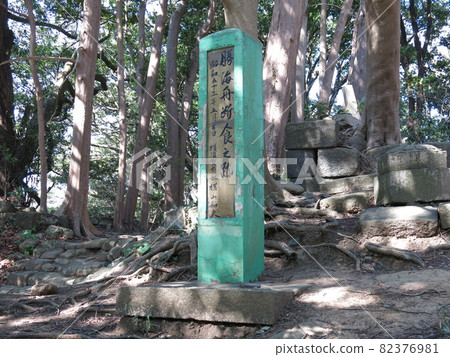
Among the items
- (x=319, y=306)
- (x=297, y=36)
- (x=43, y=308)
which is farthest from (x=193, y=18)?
(x=319, y=306)

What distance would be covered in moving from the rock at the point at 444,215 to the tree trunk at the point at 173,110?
8844 millimetres

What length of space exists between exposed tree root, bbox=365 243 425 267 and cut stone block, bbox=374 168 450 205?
3.26 ft

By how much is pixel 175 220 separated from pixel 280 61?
3.32 m

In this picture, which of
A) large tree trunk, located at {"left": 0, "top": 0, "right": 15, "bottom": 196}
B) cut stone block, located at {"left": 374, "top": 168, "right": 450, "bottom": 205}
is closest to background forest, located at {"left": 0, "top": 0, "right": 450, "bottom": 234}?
large tree trunk, located at {"left": 0, "top": 0, "right": 15, "bottom": 196}

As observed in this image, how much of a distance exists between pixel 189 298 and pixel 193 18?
12.4 m

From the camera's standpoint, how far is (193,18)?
14.0m

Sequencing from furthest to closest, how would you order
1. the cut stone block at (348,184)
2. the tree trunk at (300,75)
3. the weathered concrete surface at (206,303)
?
the tree trunk at (300,75)
the cut stone block at (348,184)
the weathered concrete surface at (206,303)

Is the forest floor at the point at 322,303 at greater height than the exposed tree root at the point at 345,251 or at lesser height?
lesser

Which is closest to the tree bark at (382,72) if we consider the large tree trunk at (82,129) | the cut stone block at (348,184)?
the cut stone block at (348,184)

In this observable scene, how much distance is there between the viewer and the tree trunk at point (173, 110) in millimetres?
12617

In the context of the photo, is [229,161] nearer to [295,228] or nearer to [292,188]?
[295,228]

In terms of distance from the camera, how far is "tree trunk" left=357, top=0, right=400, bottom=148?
23.5 feet

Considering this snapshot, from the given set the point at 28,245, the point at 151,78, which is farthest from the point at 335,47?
the point at 28,245

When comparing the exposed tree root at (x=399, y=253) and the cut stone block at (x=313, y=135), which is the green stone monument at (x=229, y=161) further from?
the cut stone block at (x=313, y=135)
